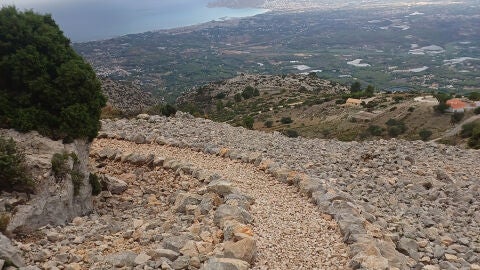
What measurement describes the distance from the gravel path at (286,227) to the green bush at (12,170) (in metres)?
6.68

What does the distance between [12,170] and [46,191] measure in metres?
1.22

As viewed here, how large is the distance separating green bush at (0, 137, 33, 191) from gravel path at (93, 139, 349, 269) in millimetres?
6681

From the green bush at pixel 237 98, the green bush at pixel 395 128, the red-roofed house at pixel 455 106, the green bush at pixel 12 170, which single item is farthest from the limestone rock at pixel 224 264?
the green bush at pixel 237 98

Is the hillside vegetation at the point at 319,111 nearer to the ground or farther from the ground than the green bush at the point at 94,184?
nearer to the ground

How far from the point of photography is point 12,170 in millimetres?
12570

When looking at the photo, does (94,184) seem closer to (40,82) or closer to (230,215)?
(40,82)

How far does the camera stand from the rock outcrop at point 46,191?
12.4m

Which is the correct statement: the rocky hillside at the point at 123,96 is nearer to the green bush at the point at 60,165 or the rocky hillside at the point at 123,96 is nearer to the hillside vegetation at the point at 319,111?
the hillside vegetation at the point at 319,111

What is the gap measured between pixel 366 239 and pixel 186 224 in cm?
487

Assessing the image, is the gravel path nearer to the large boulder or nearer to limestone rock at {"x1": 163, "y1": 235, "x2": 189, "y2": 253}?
limestone rock at {"x1": 163, "y1": 235, "x2": 189, "y2": 253}

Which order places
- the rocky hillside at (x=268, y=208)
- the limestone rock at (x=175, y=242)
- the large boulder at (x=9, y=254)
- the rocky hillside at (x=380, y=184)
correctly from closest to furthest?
the large boulder at (x=9, y=254), the limestone rock at (x=175, y=242), the rocky hillside at (x=268, y=208), the rocky hillside at (x=380, y=184)

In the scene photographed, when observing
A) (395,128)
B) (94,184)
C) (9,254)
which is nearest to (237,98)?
(395,128)

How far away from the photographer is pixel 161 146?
22562mm

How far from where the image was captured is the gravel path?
421 inches
